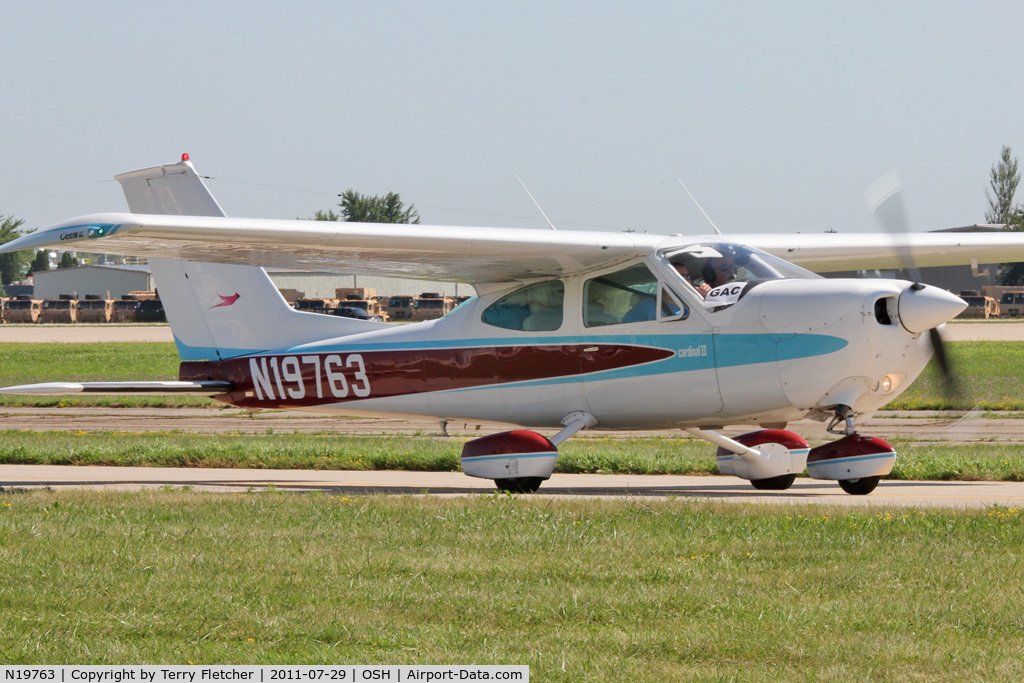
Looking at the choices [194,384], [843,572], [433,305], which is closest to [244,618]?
[843,572]

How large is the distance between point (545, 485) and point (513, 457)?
1.30 m

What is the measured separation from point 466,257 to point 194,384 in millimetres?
4061

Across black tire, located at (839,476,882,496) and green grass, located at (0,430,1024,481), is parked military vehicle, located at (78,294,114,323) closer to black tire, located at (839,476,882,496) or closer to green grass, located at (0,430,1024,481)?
green grass, located at (0,430,1024,481)

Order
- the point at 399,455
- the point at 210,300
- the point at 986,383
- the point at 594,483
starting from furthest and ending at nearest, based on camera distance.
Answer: the point at 986,383, the point at 399,455, the point at 210,300, the point at 594,483

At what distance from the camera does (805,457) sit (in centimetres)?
1228

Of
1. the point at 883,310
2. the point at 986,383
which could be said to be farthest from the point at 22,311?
the point at 883,310

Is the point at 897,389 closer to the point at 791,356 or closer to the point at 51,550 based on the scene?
→ the point at 791,356

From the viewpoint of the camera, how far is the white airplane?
1080cm

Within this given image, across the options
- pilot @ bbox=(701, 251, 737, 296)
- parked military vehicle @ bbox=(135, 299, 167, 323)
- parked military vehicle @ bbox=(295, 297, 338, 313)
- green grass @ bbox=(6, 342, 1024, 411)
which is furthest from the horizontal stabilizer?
parked military vehicle @ bbox=(135, 299, 167, 323)

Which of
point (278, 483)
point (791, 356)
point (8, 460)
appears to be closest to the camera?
point (791, 356)

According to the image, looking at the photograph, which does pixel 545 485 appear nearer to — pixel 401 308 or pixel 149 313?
pixel 401 308

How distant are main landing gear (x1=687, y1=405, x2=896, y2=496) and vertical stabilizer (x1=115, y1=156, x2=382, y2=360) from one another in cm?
435

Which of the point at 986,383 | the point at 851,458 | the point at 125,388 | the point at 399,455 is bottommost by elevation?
the point at 986,383

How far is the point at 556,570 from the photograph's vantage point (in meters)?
7.19
